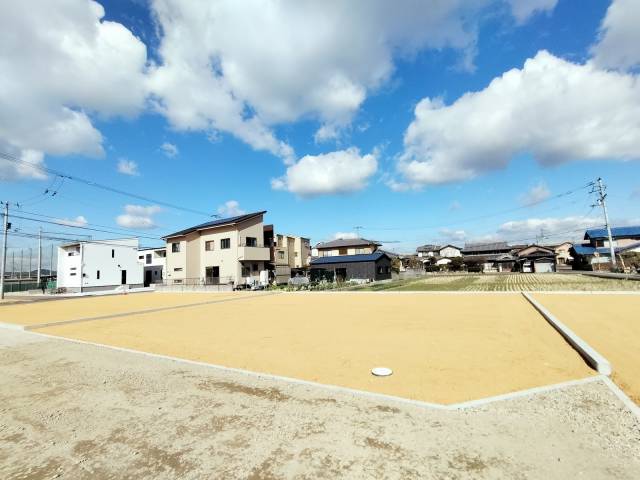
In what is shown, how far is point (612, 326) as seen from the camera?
8.65m

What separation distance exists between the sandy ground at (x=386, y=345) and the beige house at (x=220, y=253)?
19.2 metres

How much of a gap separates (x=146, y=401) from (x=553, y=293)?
778 inches

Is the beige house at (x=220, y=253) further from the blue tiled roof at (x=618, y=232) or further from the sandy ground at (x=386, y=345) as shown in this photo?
the blue tiled roof at (x=618, y=232)

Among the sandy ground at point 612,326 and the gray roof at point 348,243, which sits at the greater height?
the gray roof at point 348,243

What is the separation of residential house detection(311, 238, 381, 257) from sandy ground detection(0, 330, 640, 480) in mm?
43928

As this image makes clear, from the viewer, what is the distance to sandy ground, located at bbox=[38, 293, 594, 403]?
5.17 metres

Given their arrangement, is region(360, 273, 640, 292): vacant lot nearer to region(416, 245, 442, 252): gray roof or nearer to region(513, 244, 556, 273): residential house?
region(513, 244, 556, 273): residential house

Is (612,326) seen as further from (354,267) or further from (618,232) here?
(618,232)

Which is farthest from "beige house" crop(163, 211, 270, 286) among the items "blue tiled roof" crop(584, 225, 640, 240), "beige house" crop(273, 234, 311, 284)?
"blue tiled roof" crop(584, 225, 640, 240)

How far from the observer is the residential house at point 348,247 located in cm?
4950

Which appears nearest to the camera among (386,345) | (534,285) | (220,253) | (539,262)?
(386,345)

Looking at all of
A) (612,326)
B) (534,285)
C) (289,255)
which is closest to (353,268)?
(289,255)

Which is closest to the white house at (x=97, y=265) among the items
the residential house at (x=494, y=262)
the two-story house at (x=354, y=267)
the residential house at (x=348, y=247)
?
the two-story house at (x=354, y=267)

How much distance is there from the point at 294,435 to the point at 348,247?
47.3m
